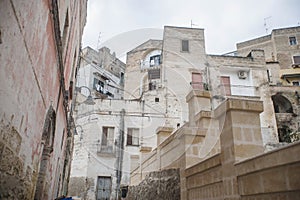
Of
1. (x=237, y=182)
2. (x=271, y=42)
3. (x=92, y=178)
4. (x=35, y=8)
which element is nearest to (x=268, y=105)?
(x=92, y=178)

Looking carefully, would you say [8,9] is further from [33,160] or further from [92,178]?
[92,178]

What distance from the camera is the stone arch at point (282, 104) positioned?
74.2ft

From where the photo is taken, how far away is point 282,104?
2392cm

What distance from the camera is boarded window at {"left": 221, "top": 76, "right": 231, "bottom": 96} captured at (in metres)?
21.3

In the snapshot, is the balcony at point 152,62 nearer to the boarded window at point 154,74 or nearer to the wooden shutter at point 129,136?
the boarded window at point 154,74

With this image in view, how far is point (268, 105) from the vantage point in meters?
21.1

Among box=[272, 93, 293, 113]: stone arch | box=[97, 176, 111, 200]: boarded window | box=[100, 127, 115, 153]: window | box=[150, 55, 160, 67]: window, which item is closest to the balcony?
box=[150, 55, 160, 67]: window

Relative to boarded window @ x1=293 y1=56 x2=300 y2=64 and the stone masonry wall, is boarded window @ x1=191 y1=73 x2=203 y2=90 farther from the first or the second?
boarded window @ x1=293 y1=56 x2=300 y2=64

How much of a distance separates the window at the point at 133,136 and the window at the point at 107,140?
1126 mm

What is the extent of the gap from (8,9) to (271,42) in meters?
37.0

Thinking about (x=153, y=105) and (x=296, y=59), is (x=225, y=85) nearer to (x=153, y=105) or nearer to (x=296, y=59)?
(x=153, y=105)

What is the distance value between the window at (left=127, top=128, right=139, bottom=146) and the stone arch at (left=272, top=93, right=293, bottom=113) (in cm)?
1220

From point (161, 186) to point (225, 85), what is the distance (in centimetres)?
1617

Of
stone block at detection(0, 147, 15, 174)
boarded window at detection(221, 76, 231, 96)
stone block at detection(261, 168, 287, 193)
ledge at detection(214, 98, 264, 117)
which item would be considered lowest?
stone block at detection(261, 168, 287, 193)
